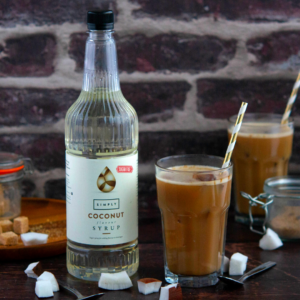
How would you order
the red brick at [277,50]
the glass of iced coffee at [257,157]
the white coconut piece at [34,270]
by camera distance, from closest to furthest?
the white coconut piece at [34,270]
the glass of iced coffee at [257,157]
the red brick at [277,50]

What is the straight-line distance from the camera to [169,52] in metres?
1.21

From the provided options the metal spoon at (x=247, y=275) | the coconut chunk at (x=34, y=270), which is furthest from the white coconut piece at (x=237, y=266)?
the coconut chunk at (x=34, y=270)

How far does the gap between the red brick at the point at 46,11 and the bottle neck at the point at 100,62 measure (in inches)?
15.0

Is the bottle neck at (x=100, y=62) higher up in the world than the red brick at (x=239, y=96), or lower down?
higher up

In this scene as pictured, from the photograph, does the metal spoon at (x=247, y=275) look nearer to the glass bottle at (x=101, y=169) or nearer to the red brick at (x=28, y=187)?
the glass bottle at (x=101, y=169)

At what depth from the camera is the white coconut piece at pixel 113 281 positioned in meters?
0.80

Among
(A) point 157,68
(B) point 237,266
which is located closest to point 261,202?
(B) point 237,266

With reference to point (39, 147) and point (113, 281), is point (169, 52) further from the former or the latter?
point (113, 281)

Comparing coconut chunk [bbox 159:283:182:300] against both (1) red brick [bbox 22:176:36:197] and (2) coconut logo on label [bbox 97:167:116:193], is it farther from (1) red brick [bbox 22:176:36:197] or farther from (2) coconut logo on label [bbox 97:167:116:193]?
(1) red brick [bbox 22:176:36:197]

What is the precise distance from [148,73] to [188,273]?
1.94 feet

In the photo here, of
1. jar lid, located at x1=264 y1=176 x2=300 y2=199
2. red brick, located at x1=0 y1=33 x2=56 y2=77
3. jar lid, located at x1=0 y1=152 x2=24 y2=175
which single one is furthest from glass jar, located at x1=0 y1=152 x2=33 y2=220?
jar lid, located at x1=264 y1=176 x2=300 y2=199

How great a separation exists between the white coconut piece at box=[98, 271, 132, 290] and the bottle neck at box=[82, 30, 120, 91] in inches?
13.4

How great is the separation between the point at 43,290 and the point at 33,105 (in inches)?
23.0

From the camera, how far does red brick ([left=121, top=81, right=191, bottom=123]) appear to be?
1.22m
